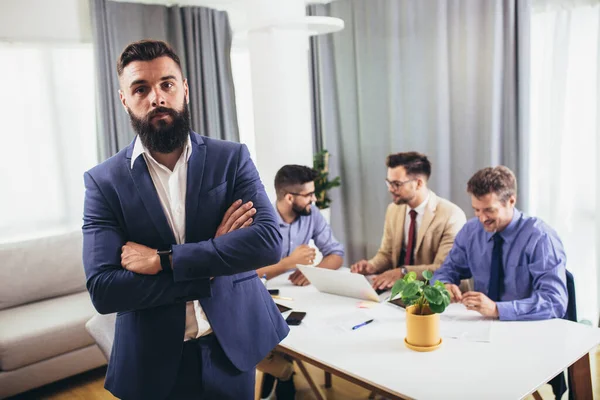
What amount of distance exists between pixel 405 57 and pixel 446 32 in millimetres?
419

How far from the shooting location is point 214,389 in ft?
5.33

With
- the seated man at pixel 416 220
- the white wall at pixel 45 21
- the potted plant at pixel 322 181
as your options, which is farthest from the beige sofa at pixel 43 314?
the potted plant at pixel 322 181

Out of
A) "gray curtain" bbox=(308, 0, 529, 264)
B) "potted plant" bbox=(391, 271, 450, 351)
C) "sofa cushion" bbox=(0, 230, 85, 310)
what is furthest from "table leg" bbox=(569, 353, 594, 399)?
"sofa cushion" bbox=(0, 230, 85, 310)

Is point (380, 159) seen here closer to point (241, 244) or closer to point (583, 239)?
point (583, 239)

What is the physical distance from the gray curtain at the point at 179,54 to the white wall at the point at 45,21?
6.7 inches

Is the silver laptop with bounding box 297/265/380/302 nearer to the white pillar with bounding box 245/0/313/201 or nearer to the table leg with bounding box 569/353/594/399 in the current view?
the table leg with bounding box 569/353/594/399

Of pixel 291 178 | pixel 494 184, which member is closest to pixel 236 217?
pixel 494 184

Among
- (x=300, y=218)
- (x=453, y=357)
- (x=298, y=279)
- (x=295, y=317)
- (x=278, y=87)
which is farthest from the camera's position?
(x=278, y=87)

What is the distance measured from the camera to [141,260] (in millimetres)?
1605

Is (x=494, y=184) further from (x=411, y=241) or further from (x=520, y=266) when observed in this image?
(x=411, y=241)

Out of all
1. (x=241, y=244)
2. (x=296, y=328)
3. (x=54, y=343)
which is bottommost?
(x=54, y=343)

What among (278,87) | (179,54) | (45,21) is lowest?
(278,87)

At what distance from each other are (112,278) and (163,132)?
1.45 ft

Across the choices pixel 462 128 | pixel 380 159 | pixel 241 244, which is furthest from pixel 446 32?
pixel 241 244
